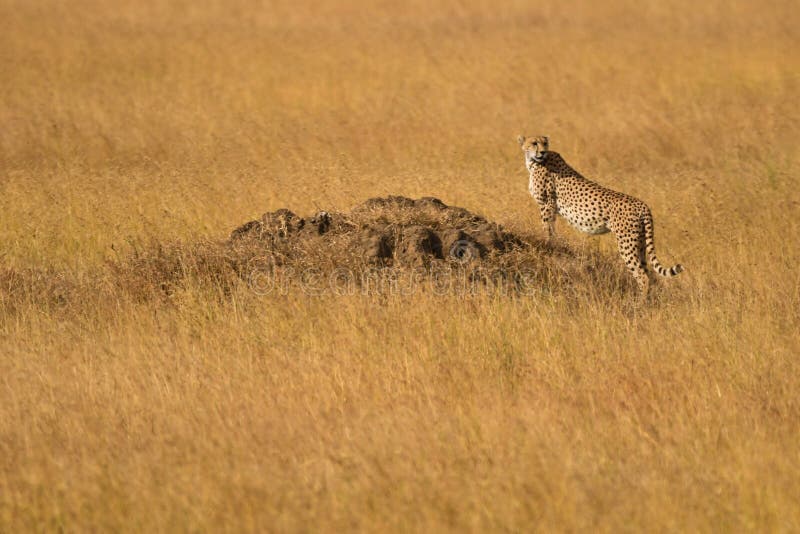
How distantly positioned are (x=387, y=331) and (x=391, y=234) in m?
1.13

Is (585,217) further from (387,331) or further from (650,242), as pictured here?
(387,331)

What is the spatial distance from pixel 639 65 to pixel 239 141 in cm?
724

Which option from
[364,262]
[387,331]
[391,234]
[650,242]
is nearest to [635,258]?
[650,242]

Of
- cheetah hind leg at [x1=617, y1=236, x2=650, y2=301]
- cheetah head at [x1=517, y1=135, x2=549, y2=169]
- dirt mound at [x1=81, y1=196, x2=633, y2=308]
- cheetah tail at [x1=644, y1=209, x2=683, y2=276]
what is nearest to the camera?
dirt mound at [x1=81, y1=196, x2=633, y2=308]

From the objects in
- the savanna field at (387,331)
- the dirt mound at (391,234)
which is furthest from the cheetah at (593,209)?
the dirt mound at (391,234)

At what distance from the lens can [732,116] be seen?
14719 millimetres

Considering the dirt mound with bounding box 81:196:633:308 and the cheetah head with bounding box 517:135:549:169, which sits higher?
A: the cheetah head with bounding box 517:135:549:169

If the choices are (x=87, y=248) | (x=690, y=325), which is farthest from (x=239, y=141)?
(x=690, y=325)

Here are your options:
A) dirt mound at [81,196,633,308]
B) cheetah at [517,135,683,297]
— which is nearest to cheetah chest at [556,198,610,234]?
cheetah at [517,135,683,297]

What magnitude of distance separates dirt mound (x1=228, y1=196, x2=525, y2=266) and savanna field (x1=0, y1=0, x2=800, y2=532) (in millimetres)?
135

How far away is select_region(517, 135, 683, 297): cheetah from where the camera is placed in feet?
25.9

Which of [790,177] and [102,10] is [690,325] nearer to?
[790,177]

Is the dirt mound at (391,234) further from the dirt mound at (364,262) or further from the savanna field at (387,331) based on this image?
the savanna field at (387,331)

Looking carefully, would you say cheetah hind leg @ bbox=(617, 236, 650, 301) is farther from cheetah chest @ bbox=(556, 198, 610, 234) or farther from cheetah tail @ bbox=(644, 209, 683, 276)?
cheetah chest @ bbox=(556, 198, 610, 234)
